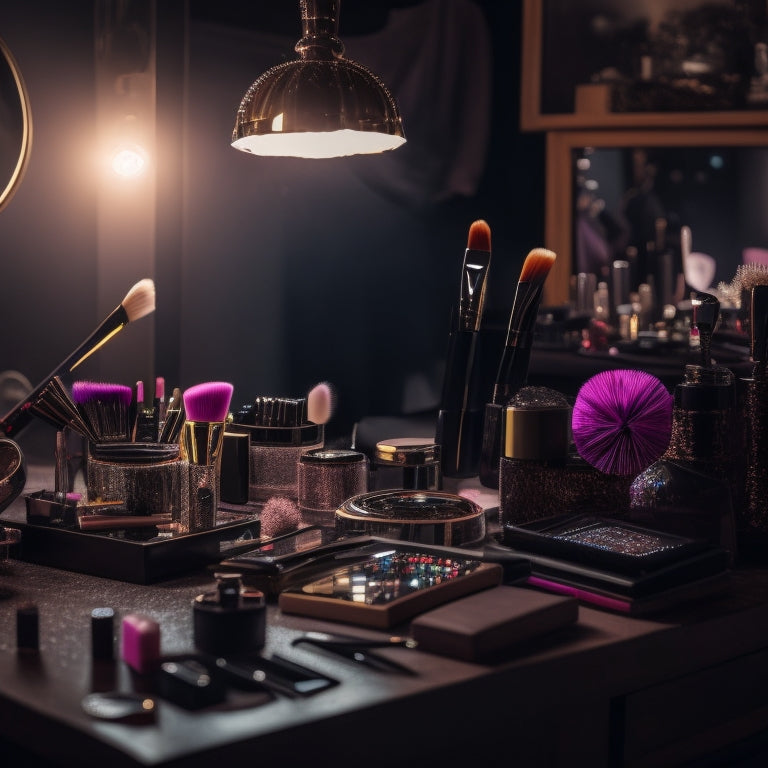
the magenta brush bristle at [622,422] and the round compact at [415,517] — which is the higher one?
the magenta brush bristle at [622,422]

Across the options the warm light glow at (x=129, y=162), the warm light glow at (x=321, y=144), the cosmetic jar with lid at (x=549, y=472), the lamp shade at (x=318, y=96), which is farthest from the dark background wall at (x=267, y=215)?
the cosmetic jar with lid at (x=549, y=472)

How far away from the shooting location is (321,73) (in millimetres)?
1295

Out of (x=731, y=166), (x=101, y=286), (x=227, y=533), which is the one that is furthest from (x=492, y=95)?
(x=227, y=533)

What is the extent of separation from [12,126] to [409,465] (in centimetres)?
111

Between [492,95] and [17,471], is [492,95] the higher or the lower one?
the higher one

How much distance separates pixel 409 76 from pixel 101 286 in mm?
1317

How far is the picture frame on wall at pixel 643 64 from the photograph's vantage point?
3289mm

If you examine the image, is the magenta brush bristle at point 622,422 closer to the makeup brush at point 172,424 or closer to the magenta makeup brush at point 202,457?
the magenta makeup brush at point 202,457

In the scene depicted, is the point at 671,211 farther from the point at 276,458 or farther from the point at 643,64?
the point at 276,458

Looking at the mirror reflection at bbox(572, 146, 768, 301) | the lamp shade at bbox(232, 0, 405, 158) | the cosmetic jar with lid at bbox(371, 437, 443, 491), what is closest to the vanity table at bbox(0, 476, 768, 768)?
the cosmetic jar with lid at bbox(371, 437, 443, 491)

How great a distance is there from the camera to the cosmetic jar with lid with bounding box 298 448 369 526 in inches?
51.5

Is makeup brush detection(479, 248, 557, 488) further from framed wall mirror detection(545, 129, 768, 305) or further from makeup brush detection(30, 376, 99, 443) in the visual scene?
framed wall mirror detection(545, 129, 768, 305)

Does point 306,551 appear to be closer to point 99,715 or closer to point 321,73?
point 99,715

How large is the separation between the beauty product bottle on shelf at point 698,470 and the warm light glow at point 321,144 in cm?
54
